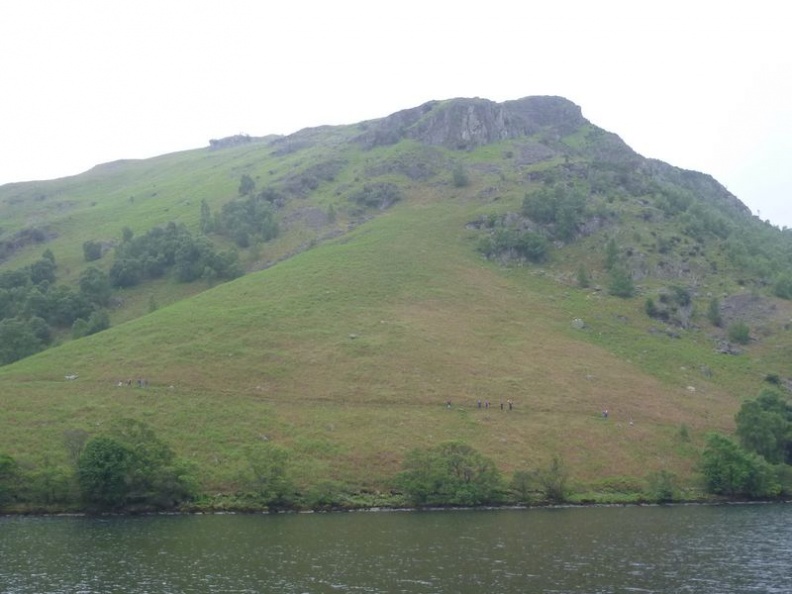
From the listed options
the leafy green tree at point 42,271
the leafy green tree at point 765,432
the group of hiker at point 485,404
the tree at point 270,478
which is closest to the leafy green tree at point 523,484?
the group of hiker at point 485,404

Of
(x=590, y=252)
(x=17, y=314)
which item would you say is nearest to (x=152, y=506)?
(x=17, y=314)

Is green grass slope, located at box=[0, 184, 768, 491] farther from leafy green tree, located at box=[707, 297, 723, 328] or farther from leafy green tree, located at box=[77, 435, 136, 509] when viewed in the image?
leafy green tree, located at box=[707, 297, 723, 328]

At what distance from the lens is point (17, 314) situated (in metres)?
161

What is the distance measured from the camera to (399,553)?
5844cm

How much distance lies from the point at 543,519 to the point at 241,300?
85893 millimetres

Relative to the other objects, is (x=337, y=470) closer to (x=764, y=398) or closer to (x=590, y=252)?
(x=764, y=398)

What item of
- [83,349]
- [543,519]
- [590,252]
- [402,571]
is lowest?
[543,519]

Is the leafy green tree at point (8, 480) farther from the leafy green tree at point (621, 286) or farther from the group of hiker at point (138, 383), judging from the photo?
the leafy green tree at point (621, 286)

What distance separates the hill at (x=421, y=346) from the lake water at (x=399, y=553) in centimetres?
1538

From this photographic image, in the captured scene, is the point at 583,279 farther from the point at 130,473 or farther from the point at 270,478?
the point at 130,473

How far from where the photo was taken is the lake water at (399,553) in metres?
48.6

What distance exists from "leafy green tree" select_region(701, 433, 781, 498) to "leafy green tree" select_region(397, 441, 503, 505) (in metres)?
29.4

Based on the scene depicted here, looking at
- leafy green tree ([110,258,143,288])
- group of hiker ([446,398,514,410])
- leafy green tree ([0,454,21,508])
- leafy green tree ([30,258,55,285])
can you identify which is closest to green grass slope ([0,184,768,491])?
group of hiker ([446,398,514,410])

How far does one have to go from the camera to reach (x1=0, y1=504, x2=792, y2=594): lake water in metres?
48.6
